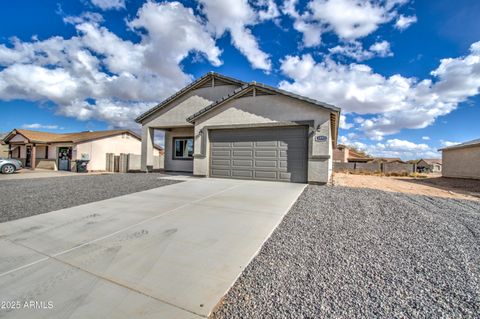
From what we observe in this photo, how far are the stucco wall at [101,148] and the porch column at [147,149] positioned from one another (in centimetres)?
700

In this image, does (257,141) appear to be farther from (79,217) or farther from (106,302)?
(106,302)

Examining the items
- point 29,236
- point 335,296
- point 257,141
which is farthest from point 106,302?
point 257,141

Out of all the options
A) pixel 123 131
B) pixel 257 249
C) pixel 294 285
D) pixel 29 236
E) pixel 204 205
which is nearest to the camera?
pixel 294 285

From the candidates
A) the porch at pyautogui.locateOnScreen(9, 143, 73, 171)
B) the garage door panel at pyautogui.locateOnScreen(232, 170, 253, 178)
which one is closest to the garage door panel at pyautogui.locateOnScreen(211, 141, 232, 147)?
the garage door panel at pyautogui.locateOnScreen(232, 170, 253, 178)

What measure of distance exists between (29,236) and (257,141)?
8.41m

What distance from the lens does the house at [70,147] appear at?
18.2 metres

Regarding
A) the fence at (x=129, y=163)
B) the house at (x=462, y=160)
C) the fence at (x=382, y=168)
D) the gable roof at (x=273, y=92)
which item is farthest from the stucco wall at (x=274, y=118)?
the fence at (x=382, y=168)

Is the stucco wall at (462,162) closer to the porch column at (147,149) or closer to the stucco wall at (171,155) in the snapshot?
the stucco wall at (171,155)

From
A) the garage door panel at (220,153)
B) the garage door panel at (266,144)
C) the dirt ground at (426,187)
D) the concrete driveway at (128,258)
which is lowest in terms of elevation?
the concrete driveway at (128,258)

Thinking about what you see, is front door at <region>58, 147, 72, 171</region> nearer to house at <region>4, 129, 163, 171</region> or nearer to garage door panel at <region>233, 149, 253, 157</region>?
house at <region>4, 129, 163, 171</region>

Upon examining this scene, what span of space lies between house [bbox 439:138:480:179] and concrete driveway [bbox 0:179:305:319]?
19.2 m

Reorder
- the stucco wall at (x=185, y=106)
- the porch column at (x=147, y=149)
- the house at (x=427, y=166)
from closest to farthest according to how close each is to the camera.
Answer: the stucco wall at (x=185, y=106), the porch column at (x=147, y=149), the house at (x=427, y=166)

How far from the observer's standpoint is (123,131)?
21.1 metres

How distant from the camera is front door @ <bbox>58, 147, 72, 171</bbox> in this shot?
740 inches
